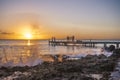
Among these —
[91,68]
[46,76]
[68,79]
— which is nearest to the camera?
[68,79]

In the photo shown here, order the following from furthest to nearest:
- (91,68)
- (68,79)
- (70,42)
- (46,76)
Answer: (70,42) → (91,68) → (46,76) → (68,79)

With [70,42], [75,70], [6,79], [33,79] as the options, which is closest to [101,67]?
[75,70]

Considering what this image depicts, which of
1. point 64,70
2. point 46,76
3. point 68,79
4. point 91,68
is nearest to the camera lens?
point 68,79

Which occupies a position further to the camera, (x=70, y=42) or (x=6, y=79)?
(x=70, y=42)

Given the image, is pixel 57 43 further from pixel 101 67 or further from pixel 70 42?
pixel 101 67

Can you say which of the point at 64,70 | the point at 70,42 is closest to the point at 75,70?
the point at 64,70

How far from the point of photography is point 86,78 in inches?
450

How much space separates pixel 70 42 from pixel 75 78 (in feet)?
229

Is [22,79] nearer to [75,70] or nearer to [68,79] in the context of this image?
[68,79]

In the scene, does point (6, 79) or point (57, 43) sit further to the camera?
point (57, 43)

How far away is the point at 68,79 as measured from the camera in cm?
1140

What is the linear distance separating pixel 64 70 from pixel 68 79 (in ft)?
10.0

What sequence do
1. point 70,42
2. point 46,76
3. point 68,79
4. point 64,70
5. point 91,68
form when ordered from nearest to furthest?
point 68,79
point 46,76
point 64,70
point 91,68
point 70,42

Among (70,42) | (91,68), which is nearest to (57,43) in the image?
(70,42)
